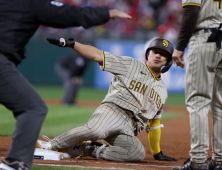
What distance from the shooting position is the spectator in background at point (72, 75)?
36.8 ft

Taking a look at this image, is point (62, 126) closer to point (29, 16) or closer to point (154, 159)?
point (154, 159)

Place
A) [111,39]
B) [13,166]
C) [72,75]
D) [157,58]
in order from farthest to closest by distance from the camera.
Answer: [111,39] < [72,75] < [157,58] < [13,166]

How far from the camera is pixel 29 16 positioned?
9.22 feet

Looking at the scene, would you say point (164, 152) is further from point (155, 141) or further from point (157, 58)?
point (157, 58)

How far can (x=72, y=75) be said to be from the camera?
11414 millimetres

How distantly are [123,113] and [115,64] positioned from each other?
0.60 m

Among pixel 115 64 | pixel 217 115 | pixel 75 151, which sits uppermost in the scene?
pixel 115 64

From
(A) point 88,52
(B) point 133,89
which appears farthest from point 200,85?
(A) point 88,52

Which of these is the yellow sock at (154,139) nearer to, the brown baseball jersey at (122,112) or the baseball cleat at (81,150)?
the brown baseball jersey at (122,112)

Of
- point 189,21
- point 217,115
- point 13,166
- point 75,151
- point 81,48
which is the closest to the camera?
point 13,166

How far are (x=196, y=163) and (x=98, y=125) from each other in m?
1.20

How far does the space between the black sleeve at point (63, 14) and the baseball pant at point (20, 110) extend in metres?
0.47

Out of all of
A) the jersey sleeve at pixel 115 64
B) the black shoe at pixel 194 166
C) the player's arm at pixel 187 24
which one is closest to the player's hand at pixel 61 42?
the jersey sleeve at pixel 115 64

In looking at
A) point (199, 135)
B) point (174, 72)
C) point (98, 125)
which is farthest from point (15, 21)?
point (174, 72)
